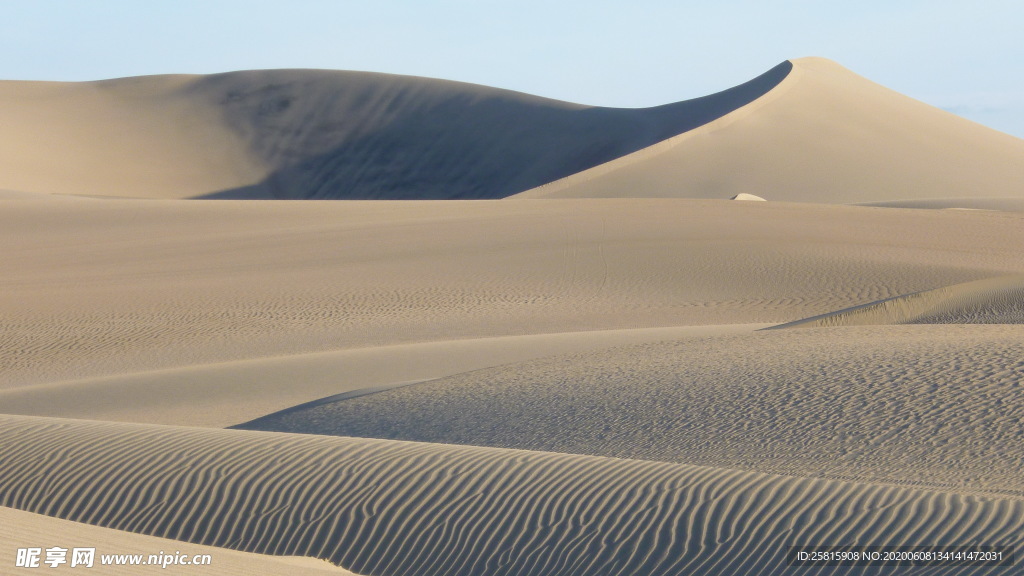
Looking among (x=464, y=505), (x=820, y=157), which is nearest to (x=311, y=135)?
(x=820, y=157)

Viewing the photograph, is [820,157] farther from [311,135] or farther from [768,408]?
[768,408]

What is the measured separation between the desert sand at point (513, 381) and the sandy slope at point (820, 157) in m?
0.79

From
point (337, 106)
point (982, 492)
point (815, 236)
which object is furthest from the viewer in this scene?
point (337, 106)

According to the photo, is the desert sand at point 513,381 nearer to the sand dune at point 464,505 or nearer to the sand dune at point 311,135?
the sand dune at point 464,505

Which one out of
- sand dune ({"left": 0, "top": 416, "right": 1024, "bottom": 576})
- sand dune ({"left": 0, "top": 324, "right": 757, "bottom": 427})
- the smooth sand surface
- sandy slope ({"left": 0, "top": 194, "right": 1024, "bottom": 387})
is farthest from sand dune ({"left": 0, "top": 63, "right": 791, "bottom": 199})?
the smooth sand surface

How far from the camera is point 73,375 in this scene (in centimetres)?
1452

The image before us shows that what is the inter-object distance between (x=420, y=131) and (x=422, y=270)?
47.4m

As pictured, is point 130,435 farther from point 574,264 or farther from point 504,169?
point 504,169

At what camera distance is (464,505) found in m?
5.39

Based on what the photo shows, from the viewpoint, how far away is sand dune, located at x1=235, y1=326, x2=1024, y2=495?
6.61 m

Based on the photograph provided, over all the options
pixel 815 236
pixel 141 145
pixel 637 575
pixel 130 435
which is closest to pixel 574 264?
pixel 815 236

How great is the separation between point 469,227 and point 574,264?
4.23 m

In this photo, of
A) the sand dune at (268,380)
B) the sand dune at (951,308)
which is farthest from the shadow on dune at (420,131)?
the sand dune at (268,380)

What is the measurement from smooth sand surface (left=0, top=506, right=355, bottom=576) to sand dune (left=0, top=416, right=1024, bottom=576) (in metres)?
0.69
